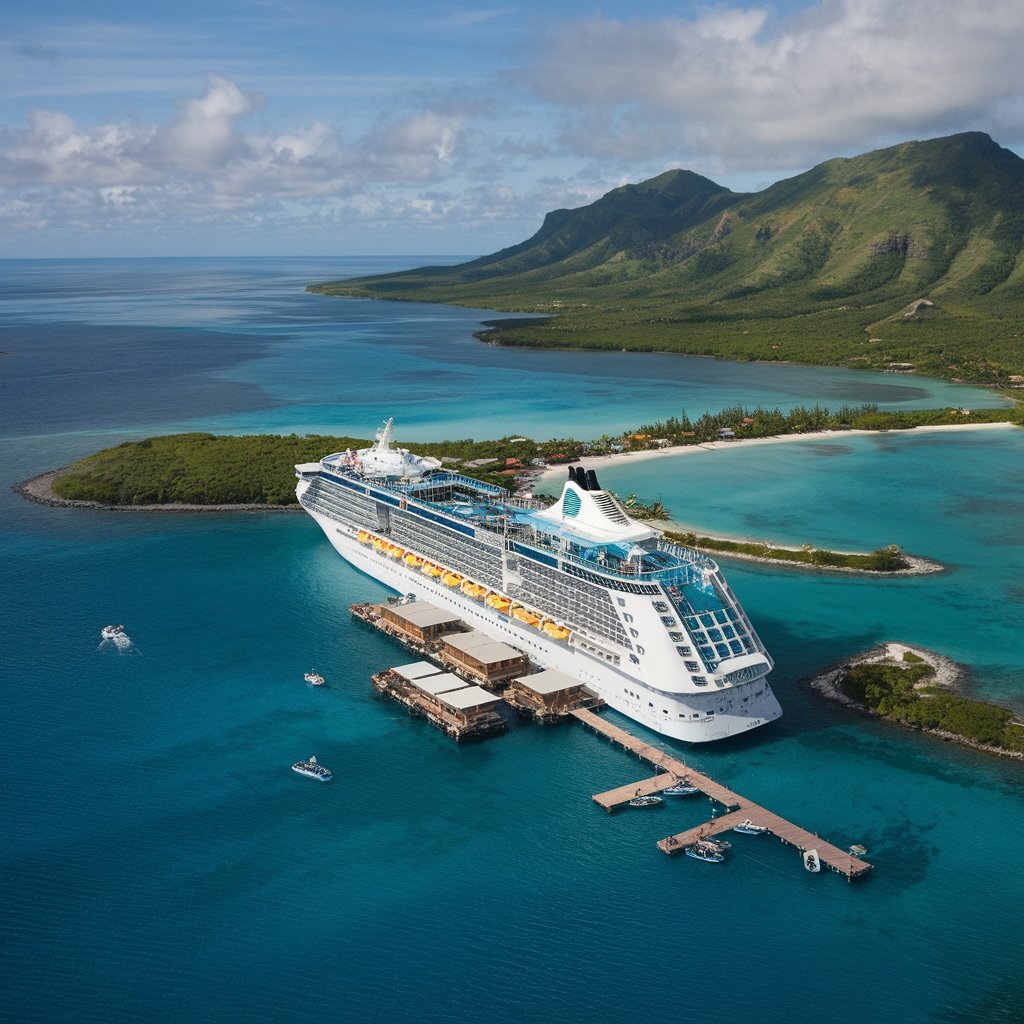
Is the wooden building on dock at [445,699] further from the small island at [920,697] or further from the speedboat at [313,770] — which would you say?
the small island at [920,697]

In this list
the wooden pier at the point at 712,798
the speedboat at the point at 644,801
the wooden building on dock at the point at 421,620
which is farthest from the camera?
the wooden building on dock at the point at 421,620

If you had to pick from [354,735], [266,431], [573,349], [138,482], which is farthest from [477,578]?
[573,349]

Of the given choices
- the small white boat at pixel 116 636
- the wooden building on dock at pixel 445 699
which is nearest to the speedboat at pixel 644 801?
the wooden building on dock at pixel 445 699

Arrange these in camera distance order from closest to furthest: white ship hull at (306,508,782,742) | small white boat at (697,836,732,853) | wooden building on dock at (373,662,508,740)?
small white boat at (697,836,732,853)
white ship hull at (306,508,782,742)
wooden building on dock at (373,662,508,740)

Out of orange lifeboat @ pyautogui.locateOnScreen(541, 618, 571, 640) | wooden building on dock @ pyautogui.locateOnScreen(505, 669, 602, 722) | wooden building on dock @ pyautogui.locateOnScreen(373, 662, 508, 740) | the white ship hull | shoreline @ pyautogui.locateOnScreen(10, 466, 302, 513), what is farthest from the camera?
shoreline @ pyautogui.locateOnScreen(10, 466, 302, 513)

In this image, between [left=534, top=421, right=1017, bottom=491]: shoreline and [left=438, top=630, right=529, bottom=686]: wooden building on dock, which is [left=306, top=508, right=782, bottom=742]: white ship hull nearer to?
[left=438, top=630, right=529, bottom=686]: wooden building on dock

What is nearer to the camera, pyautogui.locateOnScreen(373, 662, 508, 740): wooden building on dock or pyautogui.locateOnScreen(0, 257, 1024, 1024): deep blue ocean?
pyautogui.locateOnScreen(0, 257, 1024, 1024): deep blue ocean

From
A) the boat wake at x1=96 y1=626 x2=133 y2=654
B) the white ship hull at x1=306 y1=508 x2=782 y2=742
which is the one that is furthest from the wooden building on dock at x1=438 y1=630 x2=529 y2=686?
the boat wake at x1=96 y1=626 x2=133 y2=654
